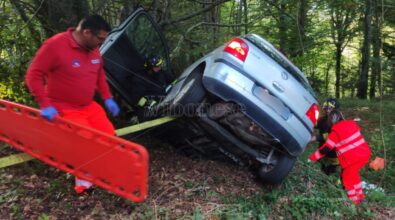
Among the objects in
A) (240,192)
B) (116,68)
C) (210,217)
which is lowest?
(240,192)

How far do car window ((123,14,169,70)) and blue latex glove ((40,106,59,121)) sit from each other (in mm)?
2142

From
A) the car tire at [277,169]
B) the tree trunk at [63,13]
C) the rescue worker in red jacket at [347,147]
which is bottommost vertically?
the rescue worker in red jacket at [347,147]

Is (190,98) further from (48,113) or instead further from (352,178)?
(352,178)

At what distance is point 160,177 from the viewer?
4.40 meters

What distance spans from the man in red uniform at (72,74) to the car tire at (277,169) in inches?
71.7

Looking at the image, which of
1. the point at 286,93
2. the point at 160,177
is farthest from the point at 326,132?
the point at 160,177

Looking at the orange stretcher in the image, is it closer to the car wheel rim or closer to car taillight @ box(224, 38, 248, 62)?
the car wheel rim

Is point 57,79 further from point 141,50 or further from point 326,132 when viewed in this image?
point 326,132

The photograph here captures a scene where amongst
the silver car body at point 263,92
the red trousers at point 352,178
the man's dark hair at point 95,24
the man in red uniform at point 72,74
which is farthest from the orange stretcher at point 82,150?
the red trousers at point 352,178

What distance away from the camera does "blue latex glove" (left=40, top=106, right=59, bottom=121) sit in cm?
338

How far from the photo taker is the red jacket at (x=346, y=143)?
5.79 metres

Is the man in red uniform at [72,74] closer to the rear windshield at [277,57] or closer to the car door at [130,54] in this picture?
the car door at [130,54]

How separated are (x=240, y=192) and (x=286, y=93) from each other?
125 cm

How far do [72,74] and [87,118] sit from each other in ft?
1.59
